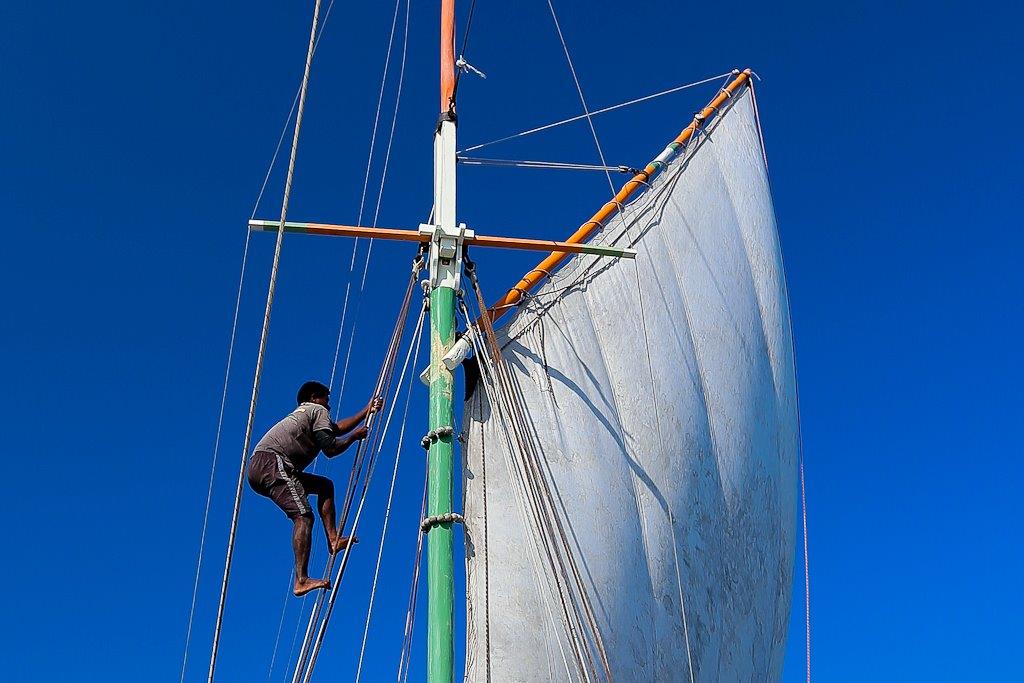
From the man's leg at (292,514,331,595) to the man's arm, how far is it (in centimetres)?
73

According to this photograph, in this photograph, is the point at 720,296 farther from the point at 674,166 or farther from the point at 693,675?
the point at 693,675

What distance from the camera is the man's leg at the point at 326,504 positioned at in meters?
7.77

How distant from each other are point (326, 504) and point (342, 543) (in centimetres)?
32

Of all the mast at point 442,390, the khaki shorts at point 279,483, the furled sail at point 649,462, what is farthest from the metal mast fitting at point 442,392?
the khaki shorts at point 279,483

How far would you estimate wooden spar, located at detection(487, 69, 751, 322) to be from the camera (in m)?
9.23

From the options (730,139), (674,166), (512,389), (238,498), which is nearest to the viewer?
(238,498)

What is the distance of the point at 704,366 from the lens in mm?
10289

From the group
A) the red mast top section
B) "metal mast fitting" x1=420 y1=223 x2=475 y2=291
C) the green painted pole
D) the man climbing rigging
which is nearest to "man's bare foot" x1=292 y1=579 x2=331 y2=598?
the man climbing rigging

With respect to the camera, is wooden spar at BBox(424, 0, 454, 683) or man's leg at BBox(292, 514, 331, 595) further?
man's leg at BBox(292, 514, 331, 595)

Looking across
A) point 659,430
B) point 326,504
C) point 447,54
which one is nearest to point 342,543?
point 326,504

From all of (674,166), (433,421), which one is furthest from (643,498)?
(674,166)

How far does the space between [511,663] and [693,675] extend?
2090mm

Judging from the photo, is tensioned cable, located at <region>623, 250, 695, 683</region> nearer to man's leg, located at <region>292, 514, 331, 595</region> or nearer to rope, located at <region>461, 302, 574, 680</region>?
rope, located at <region>461, 302, 574, 680</region>

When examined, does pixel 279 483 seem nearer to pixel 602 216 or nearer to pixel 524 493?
pixel 524 493
